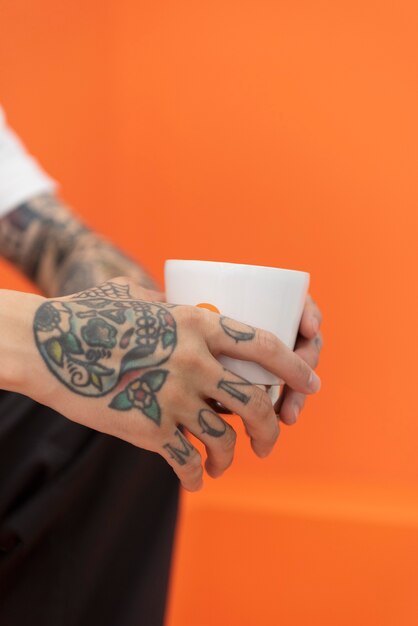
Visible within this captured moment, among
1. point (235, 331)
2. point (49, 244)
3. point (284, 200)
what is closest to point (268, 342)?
point (235, 331)

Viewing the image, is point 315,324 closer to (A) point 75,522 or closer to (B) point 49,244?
(A) point 75,522

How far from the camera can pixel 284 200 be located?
1396 mm

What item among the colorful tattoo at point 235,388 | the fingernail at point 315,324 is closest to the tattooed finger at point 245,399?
the colorful tattoo at point 235,388

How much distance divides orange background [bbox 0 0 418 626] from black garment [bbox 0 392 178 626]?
1.86ft

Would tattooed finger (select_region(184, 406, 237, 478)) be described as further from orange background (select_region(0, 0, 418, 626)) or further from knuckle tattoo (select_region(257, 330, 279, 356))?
orange background (select_region(0, 0, 418, 626))

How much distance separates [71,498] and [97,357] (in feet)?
0.73

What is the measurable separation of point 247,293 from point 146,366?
4.3 inches

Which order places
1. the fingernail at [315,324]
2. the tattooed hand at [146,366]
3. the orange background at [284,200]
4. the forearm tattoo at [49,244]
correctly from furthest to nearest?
1. the orange background at [284,200]
2. the forearm tattoo at [49,244]
3. the fingernail at [315,324]
4. the tattooed hand at [146,366]

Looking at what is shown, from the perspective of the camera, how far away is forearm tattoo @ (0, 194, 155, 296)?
3.67 ft

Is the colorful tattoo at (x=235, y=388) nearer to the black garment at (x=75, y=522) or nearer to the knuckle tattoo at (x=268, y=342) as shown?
the knuckle tattoo at (x=268, y=342)

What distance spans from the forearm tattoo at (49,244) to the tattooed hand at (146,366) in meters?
0.52

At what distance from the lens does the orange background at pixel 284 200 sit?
4.24 ft

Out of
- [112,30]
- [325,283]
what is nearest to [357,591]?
[325,283]

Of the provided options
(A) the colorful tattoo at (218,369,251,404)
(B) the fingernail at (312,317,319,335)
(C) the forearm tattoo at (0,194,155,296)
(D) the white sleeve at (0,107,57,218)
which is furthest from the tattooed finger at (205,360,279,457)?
(D) the white sleeve at (0,107,57,218)
